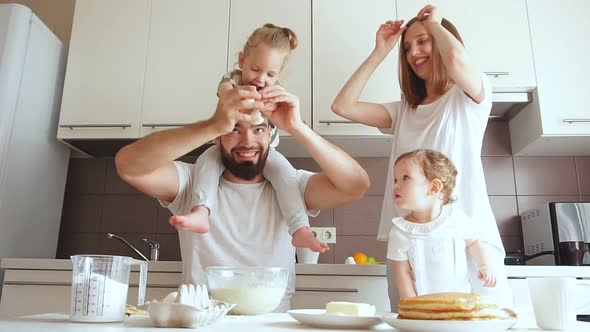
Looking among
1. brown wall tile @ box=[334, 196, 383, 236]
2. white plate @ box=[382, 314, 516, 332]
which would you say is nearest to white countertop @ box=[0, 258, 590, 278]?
brown wall tile @ box=[334, 196, 383, 236]

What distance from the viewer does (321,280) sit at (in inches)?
70.3

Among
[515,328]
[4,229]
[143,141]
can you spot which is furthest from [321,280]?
[4,229]

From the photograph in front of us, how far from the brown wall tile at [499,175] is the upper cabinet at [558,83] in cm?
10

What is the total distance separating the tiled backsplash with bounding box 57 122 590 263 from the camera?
234 centimetres

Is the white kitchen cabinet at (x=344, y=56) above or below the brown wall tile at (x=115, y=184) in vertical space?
above

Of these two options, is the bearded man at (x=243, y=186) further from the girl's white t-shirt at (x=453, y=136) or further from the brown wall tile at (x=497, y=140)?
the brown wall tile at (x=497, y=140)

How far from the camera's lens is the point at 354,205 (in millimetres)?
2387

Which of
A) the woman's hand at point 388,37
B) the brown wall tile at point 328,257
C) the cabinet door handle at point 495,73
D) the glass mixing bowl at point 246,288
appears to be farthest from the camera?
the brown wall tile at point 328,257

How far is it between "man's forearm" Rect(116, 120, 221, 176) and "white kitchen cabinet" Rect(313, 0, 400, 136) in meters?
1.10

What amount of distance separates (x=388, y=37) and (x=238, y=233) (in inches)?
30.0

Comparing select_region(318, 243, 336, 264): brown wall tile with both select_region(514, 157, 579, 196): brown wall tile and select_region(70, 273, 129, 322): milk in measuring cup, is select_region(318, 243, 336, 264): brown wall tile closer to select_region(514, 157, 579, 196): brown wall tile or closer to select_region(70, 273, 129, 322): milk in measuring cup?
select_region(514, 157, 579, 196): brown wall tile

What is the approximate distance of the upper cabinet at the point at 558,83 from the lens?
6.93ft

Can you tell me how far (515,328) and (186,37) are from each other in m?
2.06

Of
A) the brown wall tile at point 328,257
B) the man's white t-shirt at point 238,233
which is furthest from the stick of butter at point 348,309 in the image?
the brown wall tile at point 328,257
